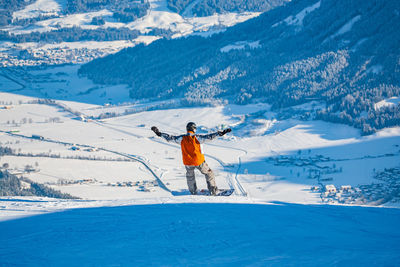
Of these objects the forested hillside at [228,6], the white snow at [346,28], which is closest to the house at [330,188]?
the white snow at [346,28]

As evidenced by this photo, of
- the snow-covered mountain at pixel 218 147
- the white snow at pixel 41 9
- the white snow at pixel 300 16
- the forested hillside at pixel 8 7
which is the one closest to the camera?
the snow-covered mountain at pixel 218 147

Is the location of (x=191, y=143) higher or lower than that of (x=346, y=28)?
lower

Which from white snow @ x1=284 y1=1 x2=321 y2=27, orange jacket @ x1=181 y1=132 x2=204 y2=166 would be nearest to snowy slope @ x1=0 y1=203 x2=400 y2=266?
orange jacket @ x1=181 y1=132 x2=204 y2=166

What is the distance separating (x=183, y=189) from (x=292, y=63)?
65788 millimetres

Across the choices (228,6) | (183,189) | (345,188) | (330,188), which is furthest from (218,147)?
(228,6)

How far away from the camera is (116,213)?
1302cm

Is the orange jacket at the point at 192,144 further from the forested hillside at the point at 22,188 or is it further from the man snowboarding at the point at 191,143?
the forested hillside at the point at 22,188

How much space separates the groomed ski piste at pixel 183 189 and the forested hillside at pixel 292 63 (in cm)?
472

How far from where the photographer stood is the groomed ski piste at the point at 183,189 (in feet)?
32.7

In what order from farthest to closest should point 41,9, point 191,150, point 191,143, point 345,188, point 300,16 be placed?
point 41,9
point 300,16
point 345,188
point 191,150
point 191,143

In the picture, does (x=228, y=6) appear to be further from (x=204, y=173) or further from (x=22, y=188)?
(x=204, y=173)

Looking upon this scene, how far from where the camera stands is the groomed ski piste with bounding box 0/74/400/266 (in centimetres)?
998

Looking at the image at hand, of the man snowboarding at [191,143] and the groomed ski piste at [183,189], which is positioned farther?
the man snowboarding at [191,143]

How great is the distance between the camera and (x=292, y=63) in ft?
269
